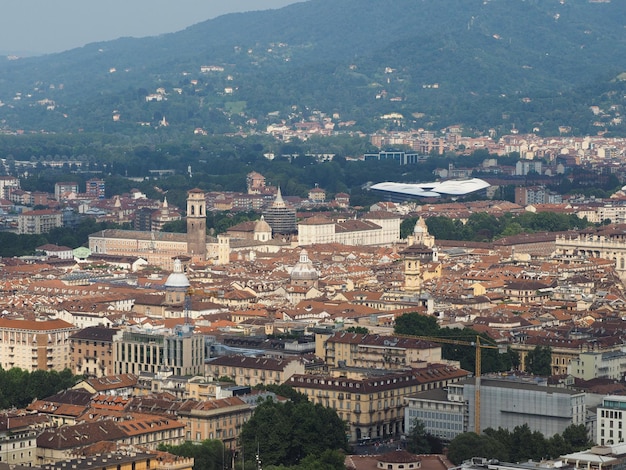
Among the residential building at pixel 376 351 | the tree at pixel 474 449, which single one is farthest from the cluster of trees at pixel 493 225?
the tree at pixel 474 449

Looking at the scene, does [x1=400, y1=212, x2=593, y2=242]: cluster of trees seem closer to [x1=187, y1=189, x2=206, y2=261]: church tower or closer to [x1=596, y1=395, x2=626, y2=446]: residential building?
[x1=187, y1=189, x2=206, y2=261]: church tower

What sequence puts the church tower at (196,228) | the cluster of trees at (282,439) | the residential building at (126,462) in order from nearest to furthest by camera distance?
the residential building at (126,462), the cluster of trees at (282,439), the church tower at (196,228)

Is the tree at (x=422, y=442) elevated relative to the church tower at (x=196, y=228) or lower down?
lower down

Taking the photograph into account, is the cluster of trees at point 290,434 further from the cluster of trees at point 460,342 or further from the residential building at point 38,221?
the residential building at point 38,221

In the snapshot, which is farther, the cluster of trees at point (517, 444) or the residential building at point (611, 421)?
the residential building at point (611, 421)

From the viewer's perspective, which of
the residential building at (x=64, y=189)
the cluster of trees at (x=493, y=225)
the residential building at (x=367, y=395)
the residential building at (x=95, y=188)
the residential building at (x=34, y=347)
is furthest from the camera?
the residential building at (x=95, y=188)
